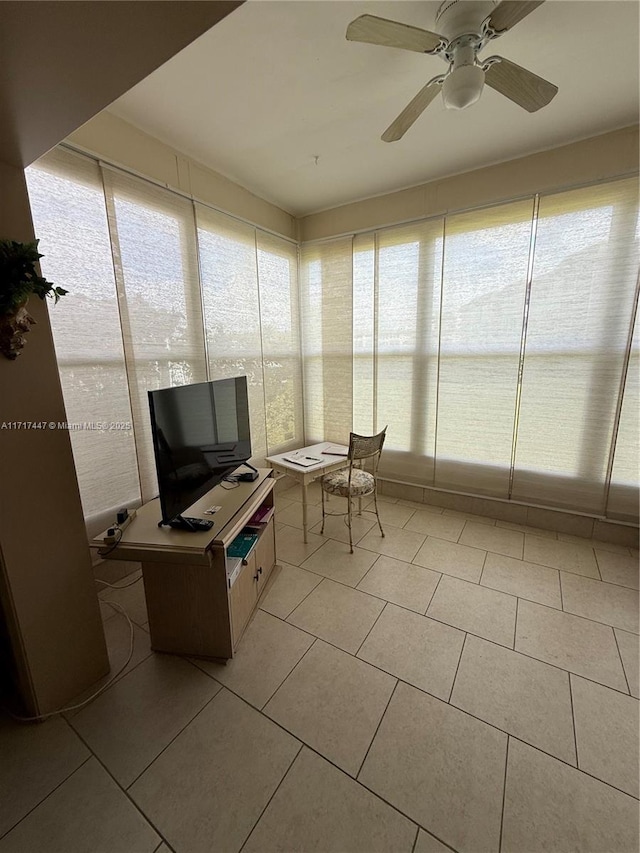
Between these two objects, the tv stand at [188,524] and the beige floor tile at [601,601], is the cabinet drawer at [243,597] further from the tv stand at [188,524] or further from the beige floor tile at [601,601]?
the beige floor tile at [601,601]

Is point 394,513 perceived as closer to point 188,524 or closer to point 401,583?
point 401,583

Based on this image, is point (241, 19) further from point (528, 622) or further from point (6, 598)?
point (528, 622)

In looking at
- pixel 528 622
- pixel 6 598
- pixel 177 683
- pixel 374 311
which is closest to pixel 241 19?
pixel 374 311

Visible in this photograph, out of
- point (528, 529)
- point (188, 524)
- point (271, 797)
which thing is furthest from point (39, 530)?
point (528, 529)

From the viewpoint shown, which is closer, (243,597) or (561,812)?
(561,812)

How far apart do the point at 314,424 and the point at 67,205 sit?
276cm

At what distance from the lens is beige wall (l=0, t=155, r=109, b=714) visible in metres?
1.25

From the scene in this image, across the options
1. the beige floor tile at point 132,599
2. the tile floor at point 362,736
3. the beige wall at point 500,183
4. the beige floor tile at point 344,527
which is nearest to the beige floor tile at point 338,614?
the tile floor at point 362,736

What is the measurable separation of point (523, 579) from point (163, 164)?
12.3ft

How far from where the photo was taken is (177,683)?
5.22ft

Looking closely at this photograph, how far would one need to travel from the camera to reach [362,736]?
4.44 feet

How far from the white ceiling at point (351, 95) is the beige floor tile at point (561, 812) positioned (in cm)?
307

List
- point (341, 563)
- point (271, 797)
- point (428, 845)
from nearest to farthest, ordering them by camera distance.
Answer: point (428, 845), point (271, 797), point (341, 563)

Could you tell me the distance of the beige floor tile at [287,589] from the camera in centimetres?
206
